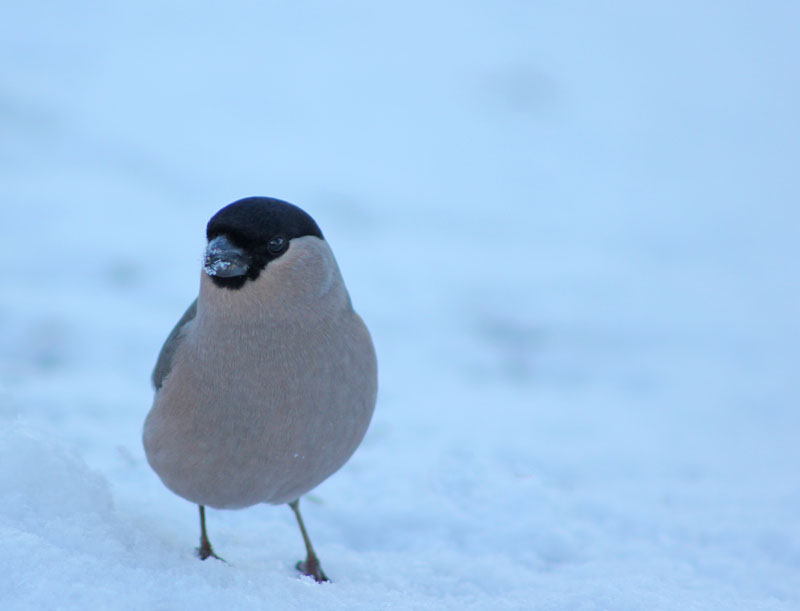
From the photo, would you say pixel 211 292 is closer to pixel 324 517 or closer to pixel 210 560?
pixel 210 560

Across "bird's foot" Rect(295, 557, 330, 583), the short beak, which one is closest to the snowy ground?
"bird's foot" Rect(295, 557, 330, 583)

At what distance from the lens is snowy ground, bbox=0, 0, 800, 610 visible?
10.8 feet

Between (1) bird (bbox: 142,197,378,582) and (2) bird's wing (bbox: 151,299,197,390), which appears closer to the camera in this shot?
(1) bird (bbox: 142,197,378,582)

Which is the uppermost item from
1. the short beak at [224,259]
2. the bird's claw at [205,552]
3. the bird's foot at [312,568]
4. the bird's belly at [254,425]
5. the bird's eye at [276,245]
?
the bird's eye at [276,245]

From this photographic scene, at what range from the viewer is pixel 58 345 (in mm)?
6273

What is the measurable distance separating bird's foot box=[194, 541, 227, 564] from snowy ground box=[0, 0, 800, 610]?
0.25 ft

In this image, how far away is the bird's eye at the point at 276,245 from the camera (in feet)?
9.77

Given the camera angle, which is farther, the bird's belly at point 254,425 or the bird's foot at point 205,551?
the bird's foot at point 205,551

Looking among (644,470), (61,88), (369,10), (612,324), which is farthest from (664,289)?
(61,88)

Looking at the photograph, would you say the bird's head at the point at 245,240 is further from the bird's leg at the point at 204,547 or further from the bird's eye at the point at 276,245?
the bird's leg at the point at 204,547

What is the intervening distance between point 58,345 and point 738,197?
318 inches

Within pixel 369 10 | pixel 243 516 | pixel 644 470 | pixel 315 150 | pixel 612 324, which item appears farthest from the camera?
pixel 369 10

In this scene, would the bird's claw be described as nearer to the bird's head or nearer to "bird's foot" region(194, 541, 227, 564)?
"bird's foot" region(194, 541, 227, 564)

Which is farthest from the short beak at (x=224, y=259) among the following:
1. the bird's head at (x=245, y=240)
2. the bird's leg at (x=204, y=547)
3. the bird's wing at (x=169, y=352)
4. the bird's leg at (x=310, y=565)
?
the bird's leg at (x=310, y=565)
